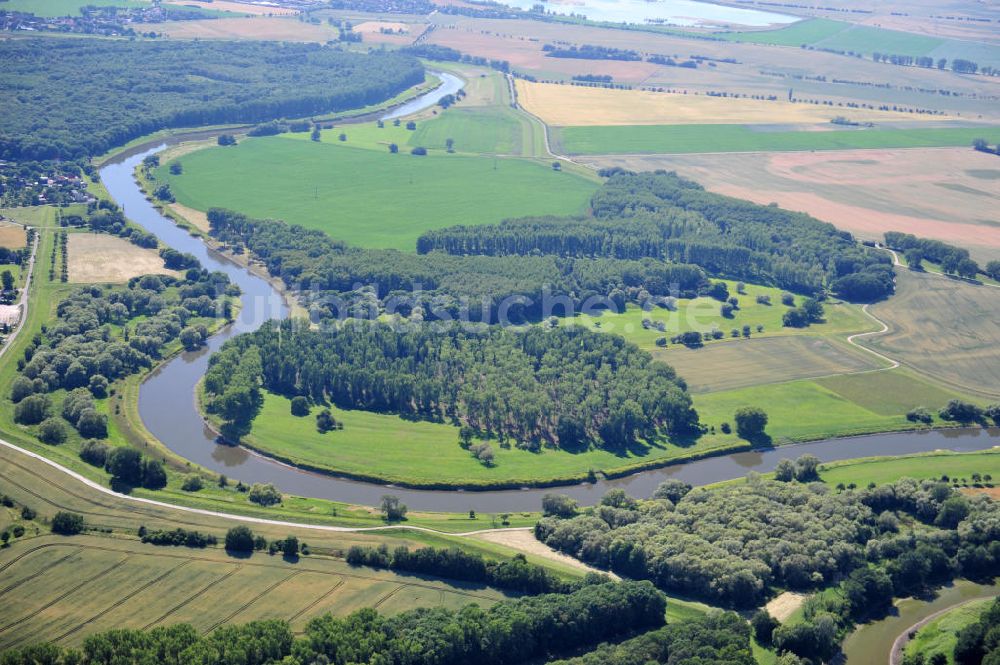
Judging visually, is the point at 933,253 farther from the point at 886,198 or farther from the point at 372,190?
the point at 372,190

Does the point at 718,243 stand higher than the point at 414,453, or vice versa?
the point at 718,243

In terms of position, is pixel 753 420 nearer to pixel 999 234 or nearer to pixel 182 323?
pixel 182 323

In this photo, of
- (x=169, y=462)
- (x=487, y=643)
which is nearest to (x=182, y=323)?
(x=169, y=462)

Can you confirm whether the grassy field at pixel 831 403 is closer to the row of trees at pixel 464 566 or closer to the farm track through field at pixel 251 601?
the row of trees at pixel 464 566

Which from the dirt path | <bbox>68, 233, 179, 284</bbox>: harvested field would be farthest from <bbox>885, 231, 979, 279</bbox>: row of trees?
<bbox>68, 233, 179, 284</bbox>: harvested field

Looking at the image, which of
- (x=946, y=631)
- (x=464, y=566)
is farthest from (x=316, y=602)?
(x=946, y=631)

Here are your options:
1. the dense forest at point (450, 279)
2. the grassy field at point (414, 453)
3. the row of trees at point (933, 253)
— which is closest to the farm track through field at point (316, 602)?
the grassy field at point (414, 453)
